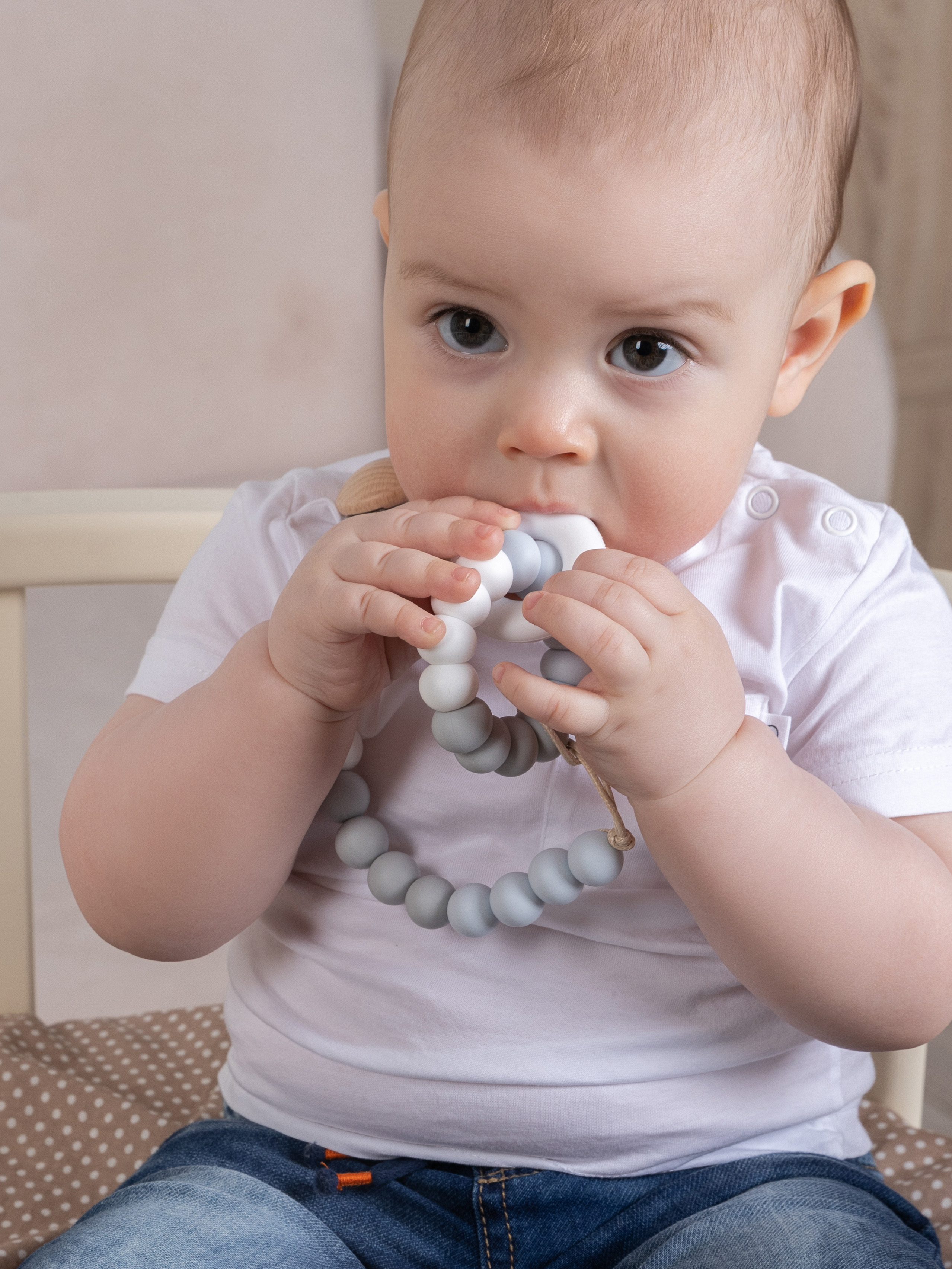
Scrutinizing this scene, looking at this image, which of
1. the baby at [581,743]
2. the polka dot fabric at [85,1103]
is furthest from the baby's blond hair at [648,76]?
the polka dot fabric at [85,1103]

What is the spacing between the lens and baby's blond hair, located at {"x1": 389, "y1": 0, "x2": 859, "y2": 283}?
1.51 ft

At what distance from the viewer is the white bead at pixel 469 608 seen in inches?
17.7

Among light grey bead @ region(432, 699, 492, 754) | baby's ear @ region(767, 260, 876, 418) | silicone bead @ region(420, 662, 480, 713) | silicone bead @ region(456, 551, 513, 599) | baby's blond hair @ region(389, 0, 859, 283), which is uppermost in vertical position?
baby's blond hair @ region(389, 0, 859, 283)

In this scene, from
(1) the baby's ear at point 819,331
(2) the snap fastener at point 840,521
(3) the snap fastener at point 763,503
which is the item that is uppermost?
(1) the baby's ear at point 819,331

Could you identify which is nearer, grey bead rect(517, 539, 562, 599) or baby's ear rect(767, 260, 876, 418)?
grey bead rect(517, 539, 562, 599)

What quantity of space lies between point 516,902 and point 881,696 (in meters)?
0.19

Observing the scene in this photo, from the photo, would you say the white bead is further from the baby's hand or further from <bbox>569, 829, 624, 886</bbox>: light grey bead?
<bbox>569, 829, 624, 886</bbox>: light grey bead

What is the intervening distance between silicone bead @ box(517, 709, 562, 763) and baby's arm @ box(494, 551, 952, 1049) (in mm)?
56

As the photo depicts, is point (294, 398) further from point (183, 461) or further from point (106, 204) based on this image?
point (106, 204)

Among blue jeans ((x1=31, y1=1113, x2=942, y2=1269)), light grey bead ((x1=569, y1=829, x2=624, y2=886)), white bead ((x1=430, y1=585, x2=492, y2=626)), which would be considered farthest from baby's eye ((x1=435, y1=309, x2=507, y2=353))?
blue jeans ((x1=31, y1=1113, x2=942, y2=1269))

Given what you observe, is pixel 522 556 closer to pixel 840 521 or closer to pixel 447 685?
pixel 447 685

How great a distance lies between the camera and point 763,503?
64cm

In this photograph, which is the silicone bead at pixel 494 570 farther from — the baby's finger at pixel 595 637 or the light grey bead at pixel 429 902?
the light grey bead at pixel 429 902


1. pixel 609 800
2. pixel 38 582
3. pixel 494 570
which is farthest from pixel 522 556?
pixel 38 582
